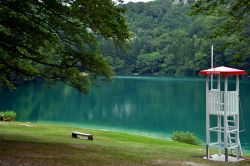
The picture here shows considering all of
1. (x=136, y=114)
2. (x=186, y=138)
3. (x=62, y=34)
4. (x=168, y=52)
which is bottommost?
(x=186, y=138)

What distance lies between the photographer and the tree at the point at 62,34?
11.4 meters

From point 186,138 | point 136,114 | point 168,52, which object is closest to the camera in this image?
point 186,138

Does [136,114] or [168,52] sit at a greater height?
[168,52]

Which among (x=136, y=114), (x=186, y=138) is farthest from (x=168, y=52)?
(x=186, y=138)

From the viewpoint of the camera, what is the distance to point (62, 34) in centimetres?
1371

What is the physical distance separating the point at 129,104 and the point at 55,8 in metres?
44.8

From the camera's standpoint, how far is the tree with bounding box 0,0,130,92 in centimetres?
1138

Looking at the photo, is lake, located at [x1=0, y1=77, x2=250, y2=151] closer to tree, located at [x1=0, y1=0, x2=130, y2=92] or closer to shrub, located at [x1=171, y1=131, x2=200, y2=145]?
shrub, located at [x1=171, y1=131, x2=200, y2=145]

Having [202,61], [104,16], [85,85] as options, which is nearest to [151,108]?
[85,85]

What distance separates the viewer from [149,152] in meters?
13.8

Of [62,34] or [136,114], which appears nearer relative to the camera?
[62,34]

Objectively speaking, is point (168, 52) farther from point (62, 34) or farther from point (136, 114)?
point (62, 34)

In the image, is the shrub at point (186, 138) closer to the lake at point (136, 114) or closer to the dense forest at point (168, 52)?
the lake at point (136, 114)

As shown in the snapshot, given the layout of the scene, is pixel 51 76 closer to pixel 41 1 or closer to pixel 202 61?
pixel 41 1
